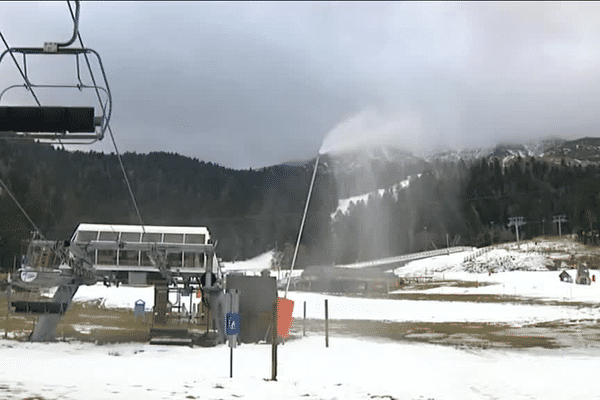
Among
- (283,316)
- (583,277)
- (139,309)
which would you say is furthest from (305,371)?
(583,277)

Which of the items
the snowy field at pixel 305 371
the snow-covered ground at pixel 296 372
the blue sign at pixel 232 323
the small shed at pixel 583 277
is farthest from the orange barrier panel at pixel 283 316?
the small shed at pixel 583 277

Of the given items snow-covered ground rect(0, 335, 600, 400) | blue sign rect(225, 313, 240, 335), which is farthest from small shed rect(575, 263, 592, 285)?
blue sign rect(225, 313, 240, 335)

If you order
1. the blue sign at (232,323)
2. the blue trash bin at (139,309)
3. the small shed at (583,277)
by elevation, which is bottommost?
the blue trash bin at (139,309)

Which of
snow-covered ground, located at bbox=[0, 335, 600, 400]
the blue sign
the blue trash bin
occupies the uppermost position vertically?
the blue sign

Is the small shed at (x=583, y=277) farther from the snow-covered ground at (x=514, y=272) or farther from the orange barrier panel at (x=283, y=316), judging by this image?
the orange barrier panel at (x=283, y=316)

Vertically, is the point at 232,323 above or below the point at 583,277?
below

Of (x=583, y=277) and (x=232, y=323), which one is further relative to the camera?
(x=583, y=277)

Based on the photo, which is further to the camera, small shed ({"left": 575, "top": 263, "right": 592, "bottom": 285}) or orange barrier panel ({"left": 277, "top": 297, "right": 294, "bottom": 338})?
small shed ({"left": 575, "top": 263, "right": 592, "bottom": 285})

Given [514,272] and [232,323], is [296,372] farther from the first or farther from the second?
[514,272]

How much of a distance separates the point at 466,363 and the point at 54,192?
164475mm

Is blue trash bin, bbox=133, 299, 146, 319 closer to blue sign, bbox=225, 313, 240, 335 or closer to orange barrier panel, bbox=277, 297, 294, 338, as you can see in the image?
orange barrier panel, bbox=277, 297, 294, 338

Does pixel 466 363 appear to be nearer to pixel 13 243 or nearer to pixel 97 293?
pixel 97 293

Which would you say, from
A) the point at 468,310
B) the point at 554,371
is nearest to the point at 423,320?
the point at 468,310

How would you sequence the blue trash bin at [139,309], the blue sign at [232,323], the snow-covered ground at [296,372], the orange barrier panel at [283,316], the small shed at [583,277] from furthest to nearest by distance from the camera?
the small shed at [583,277], the blue trash bin at [139,309], the orange barrier panel at [283,316], the blue sign at [232,323], the snow-covered ground at [296,372]
